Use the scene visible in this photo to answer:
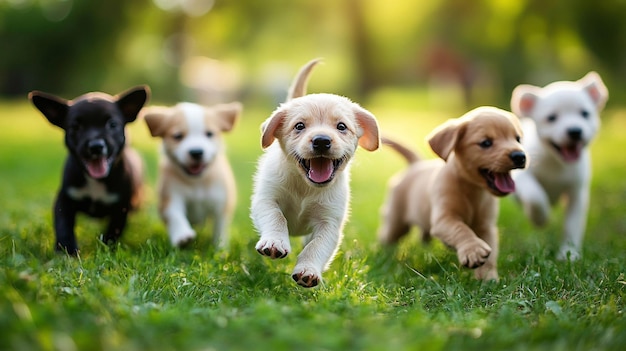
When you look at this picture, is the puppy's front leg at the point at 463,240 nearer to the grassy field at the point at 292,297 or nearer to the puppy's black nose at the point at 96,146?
the grassy field at the point at 292,297

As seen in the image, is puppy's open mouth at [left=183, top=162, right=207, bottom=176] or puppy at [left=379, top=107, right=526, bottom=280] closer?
puppy at [left=379, top=107, right=526, bottom=280]

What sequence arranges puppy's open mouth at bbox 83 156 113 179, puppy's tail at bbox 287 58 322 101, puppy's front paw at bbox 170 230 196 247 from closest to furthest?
puppy's open mouth at bbox 83 156 113 179, puppy's tail at bbox 287 58 322 101, puppy's front paw at bbox 170 230 196 247

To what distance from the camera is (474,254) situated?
4031 millimetres

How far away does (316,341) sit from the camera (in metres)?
2.52

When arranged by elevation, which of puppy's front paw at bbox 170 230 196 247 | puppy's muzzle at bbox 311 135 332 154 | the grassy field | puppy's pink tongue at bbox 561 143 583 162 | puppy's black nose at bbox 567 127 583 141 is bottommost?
puppy's front paw at bbox 170 230 196 247

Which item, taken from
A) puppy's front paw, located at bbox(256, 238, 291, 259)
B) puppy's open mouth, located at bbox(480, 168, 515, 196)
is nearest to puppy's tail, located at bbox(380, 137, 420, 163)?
puppy's open mouth, located at bbox(480, 168, 515, 196)

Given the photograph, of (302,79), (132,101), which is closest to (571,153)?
(302,79)

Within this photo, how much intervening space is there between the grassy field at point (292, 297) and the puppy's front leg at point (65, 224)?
0.33ft

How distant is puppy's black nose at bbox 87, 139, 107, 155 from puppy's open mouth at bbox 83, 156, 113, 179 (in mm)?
74

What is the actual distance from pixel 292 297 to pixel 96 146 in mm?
1919

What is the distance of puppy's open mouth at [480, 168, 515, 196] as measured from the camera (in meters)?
4.30

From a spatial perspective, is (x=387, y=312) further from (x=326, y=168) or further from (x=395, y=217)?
(x=395, y=217)

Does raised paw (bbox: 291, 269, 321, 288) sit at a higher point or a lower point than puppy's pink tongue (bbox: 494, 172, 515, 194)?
lower

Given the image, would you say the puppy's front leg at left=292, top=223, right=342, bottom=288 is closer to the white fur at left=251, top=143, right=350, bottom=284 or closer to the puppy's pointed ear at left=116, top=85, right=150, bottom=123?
the white fur at left=251, top=143, right=350, bottom=284
